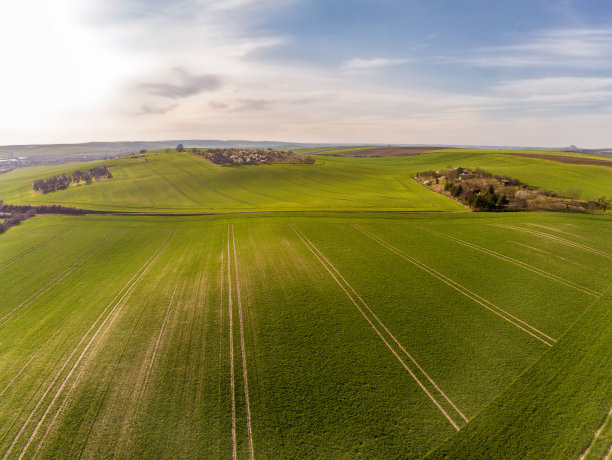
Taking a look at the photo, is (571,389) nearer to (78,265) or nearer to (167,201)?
(78,265)

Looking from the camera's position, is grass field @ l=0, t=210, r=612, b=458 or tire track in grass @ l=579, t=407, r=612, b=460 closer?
tire track in grass @ l=579, t=407, r=612, b=460

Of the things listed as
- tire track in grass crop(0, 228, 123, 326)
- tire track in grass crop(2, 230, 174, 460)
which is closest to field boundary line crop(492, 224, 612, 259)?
tire track in grass crop(2, 230, 174, 460)

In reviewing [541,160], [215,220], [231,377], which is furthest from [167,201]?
[541,160]

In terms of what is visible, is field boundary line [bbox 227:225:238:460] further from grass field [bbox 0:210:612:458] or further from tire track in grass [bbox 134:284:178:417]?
tire track in grass [bbox 134:284:178:417]

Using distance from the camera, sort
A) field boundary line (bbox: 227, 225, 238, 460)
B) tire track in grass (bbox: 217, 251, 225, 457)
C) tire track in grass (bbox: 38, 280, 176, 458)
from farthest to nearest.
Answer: tire track in grass (bbox: 217, 251, 225, 457) → tire track in grass (bbox: 38, 280, 176, 458) → field boundary line (bbox: 227, 225, 238, 460)

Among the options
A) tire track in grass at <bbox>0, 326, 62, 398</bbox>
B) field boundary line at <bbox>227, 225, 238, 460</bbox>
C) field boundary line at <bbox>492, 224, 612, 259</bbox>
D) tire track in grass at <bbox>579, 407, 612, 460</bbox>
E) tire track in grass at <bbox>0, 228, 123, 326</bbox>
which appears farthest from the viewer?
field boundary line at <bbox>492, 224, 612, 259</bbox>

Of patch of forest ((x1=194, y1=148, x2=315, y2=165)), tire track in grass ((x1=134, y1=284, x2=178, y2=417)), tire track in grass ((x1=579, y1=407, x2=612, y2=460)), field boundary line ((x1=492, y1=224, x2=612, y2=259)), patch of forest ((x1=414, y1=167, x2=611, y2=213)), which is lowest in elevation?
tire track in grass ((x1=579, y1=407, x2=612, y2=460))
